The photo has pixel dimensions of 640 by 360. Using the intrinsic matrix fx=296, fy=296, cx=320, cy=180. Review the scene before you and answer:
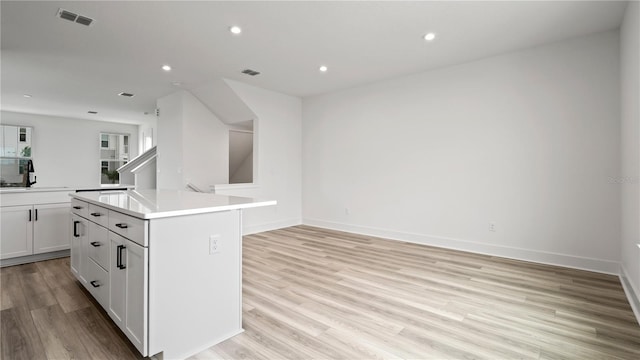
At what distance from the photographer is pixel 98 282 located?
2.23m

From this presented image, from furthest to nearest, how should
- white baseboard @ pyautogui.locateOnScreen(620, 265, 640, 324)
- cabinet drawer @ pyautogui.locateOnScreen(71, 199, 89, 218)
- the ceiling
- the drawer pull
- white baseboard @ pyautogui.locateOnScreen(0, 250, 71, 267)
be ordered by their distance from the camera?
white baseboard @ pyautogui.locateOnScreen(0, 250, 71, 267) < the ceiling < cabinet drawer @ pyautogui.locateOnScreen(71, 199, 89, 218) < white baseboard @ pyautogui.locateOnScreen(620, 265, 640, 324) < the drawer pull

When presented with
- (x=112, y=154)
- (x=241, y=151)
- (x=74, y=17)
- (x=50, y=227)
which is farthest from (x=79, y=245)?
(x=112, y=154)

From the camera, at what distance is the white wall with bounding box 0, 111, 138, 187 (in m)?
8.35

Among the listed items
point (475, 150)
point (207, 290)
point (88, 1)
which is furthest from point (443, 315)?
point (88, 1)

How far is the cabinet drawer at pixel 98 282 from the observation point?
2087 millimetres

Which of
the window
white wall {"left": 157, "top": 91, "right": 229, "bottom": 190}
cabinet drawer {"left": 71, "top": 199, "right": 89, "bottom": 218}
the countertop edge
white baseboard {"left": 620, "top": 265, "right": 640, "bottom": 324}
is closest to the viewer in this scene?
the countertop edge

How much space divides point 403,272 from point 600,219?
89.5 inches

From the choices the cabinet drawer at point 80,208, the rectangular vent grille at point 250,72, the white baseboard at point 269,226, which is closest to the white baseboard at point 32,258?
the cabinet drawer at point 80,208

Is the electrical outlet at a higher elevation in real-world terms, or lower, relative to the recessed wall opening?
lower

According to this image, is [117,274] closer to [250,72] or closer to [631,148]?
[250,72]

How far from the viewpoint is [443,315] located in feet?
7.59

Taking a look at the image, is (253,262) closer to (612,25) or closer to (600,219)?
(600,219)

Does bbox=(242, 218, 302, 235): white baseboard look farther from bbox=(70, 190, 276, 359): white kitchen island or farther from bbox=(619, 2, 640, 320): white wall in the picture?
bbox=(619, 2, 640, 320): white wall

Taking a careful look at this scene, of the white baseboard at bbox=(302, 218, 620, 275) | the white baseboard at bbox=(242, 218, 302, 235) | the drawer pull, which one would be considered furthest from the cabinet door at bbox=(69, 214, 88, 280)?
the white baseboard at bbox=(302, 218, 620, 275)
